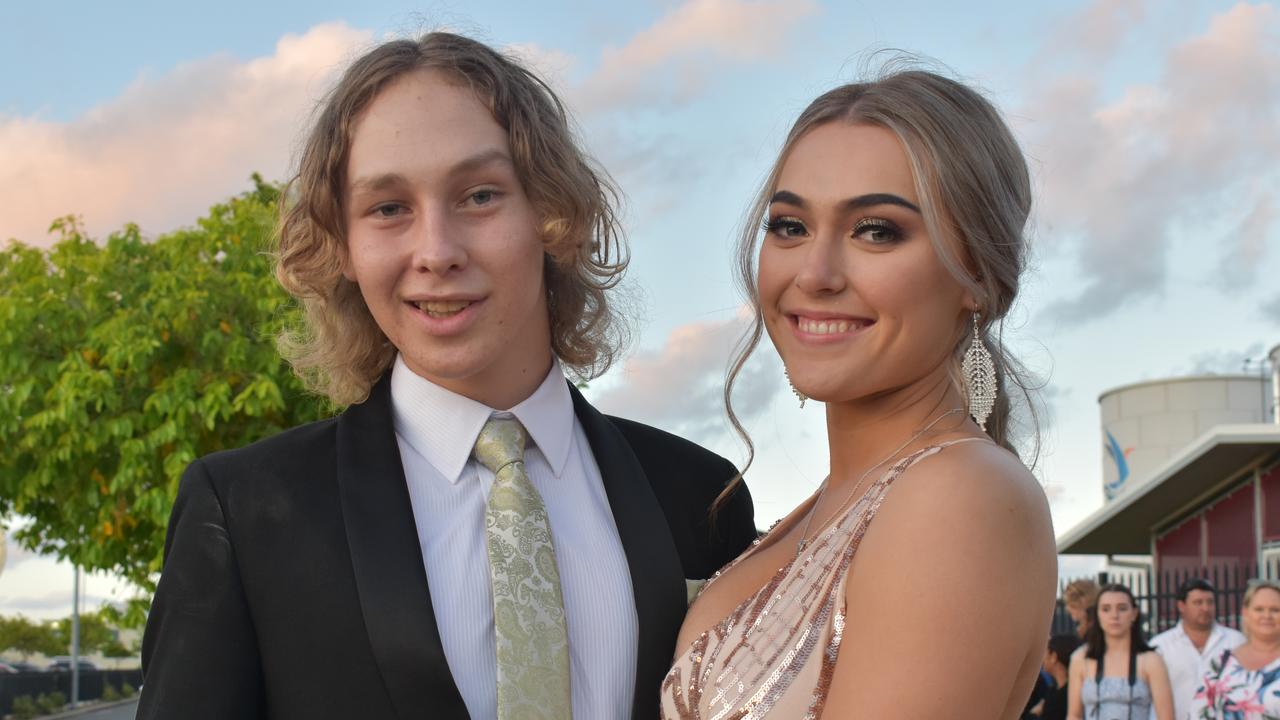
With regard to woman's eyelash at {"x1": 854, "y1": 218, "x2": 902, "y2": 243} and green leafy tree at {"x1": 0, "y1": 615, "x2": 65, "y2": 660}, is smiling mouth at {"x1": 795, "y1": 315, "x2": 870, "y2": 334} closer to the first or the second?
woman's eyelash at {"x1": 854, "y1": 218, "x2": 902, "y2": 243}

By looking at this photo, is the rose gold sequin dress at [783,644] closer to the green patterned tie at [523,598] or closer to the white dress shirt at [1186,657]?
the green patterned tie at [523,598]

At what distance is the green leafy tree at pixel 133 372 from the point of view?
45.3 feet

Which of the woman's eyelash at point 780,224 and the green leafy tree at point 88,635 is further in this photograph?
the green leafy tree at point 88,635

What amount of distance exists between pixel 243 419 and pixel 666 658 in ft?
40.0

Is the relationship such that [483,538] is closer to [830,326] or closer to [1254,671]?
[830,326]

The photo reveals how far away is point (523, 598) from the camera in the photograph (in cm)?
257

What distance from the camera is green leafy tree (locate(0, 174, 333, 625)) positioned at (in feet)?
45.3

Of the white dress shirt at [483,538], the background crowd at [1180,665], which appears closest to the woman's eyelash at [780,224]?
the white dress shirt at [483,538]

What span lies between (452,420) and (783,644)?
0.83 m

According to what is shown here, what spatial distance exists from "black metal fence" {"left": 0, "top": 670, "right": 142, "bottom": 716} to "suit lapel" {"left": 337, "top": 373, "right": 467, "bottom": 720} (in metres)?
25.0

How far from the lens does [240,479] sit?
2.64 meters

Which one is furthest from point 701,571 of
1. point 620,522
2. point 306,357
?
point 306,357

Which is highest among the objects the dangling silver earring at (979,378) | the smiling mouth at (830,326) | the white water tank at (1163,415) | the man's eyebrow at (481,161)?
the white water tank at (1163,415)

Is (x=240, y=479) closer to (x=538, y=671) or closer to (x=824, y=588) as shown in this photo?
(x=538, y=671)
